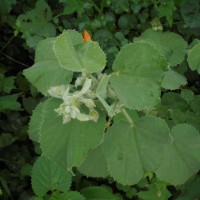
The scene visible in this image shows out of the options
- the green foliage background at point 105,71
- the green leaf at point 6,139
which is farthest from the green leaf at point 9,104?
the green leaf at point 6,139

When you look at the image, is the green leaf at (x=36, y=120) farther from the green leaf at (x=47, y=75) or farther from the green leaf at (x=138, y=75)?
the green leaf at (x=138, y=75)

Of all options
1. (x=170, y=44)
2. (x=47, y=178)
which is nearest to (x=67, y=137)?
(x=170, y=44)

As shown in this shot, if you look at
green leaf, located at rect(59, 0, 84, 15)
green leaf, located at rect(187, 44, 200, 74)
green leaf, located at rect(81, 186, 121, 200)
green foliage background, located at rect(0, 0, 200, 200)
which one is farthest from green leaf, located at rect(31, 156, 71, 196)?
green leaf, located at rect(187, 44, 200, 74)

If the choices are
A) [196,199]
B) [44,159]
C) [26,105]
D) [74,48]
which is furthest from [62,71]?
[26,105]

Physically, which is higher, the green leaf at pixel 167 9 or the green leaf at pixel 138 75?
the green leaf at pixel 138 75

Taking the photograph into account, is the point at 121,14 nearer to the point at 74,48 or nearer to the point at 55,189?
the point at 55,189

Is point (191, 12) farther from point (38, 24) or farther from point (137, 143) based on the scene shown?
point (137, 143)
